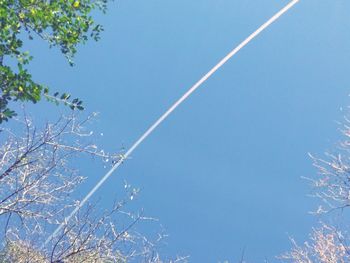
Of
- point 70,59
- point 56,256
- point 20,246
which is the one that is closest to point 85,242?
point 56,256

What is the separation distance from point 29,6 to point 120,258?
14.2 feet

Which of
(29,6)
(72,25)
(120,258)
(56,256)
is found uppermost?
(72,25)

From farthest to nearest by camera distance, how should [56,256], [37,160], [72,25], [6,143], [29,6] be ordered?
1. [6,143]
2. [56,256]
3. [37,160]
4. [72,25]
5. [29,6]

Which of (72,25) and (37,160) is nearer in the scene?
(72,25)

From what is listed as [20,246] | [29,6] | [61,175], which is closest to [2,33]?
[29,6]

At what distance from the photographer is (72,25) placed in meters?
6.25

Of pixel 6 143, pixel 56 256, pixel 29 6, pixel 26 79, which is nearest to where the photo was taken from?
pixel 26 79

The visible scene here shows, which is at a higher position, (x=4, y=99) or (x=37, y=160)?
(x=37, y=160)

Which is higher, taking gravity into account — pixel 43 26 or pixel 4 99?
pixel 43 26

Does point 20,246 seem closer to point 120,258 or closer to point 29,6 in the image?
point 120,258

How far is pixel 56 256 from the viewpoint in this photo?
26.3 ft

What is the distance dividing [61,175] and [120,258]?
65.2 inches

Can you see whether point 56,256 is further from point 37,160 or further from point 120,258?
point 37,160

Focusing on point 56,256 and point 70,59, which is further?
point 56,256
